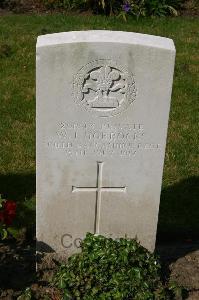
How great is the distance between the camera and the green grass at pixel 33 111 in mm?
6109

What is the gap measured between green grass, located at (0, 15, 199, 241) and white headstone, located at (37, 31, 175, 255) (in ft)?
2.98

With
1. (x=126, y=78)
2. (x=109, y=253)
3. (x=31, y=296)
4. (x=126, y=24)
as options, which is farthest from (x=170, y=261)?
(x=126, y=24)

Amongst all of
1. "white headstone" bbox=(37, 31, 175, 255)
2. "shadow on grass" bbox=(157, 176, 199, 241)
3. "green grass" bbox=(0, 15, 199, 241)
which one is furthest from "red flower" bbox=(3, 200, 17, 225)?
"shadow on grass" bbox=(157, 176, 199, 241)

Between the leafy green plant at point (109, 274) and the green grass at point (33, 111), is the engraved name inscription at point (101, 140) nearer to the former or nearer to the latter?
the leafy green plant at point (109, 274)

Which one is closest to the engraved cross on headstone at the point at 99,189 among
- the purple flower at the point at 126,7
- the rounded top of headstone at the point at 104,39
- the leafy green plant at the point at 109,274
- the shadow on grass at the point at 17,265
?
the leafy green plant at the point at 109,274

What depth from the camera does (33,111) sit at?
776cm

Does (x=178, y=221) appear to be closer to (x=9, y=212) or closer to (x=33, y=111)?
(x=9, y=212)

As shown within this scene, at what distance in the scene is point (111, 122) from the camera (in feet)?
14.8

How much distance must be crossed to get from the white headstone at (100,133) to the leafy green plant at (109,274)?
0.31 m

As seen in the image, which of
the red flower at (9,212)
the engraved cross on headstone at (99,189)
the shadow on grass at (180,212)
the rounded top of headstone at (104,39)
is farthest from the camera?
the shadow on grass at (180,212)

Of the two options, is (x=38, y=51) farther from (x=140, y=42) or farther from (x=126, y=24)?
(x=126, y=24)

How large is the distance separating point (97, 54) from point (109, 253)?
1.48m

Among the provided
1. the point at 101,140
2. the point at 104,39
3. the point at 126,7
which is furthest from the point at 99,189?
the point at 126,7

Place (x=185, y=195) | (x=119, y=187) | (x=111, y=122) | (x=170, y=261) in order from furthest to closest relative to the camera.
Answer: (x=185, y=195) < (x=170, y=261) < (x=119, y=187) < (x=111, y=122)
